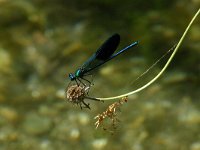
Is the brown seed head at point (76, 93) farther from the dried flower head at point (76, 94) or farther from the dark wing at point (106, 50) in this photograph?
the dark wing at point (106, 50)

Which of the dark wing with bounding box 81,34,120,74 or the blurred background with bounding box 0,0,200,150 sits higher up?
the blurred background with bounding box 0,0,200,150

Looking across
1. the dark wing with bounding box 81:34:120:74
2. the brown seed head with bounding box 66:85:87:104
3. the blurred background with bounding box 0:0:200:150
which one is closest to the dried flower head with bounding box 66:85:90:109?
the brown seed head with bounding box 66:85:87:104

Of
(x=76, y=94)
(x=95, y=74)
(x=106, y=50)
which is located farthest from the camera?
(x=95, y=74)

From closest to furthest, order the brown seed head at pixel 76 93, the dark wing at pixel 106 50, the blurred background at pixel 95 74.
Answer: the brown seed head at pixel 76 93 < the dark wing at pixel 106 50 < the blurred background at pixel 95 74

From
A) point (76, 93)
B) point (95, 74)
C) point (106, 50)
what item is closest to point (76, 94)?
point (76, 93)

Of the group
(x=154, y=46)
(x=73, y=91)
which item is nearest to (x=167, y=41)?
(x=154, y=46)

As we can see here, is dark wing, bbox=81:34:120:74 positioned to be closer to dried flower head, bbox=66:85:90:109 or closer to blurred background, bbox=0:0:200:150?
dried flower head, bbox=66:85:90:109

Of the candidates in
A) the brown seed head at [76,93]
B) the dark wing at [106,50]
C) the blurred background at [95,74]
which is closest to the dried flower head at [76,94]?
the brown seed head at [76,93]

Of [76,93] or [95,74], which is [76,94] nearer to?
[76,93]
